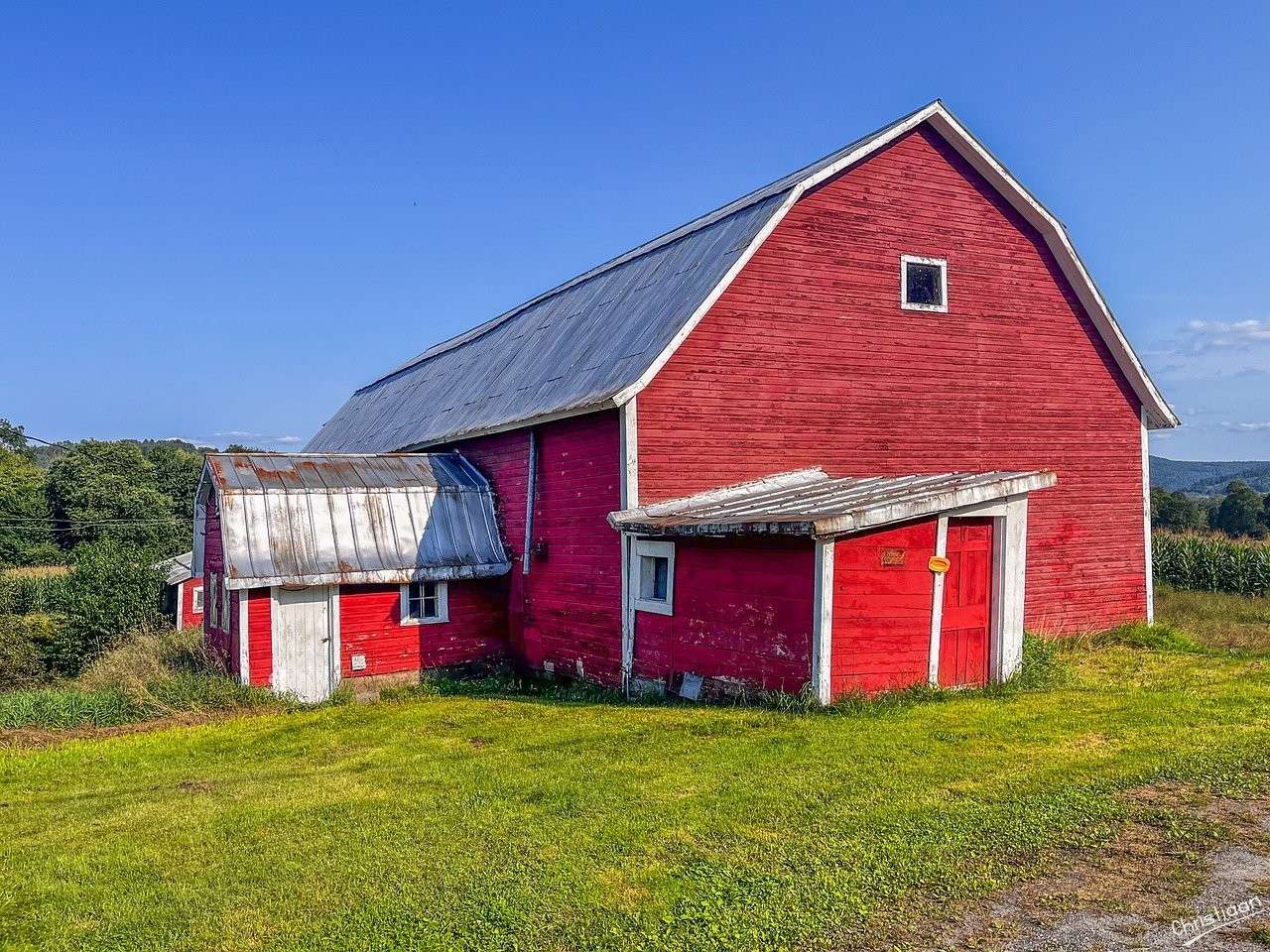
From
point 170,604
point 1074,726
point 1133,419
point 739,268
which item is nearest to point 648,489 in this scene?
point 739,268

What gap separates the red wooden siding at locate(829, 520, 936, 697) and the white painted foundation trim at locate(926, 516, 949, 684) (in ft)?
0.16

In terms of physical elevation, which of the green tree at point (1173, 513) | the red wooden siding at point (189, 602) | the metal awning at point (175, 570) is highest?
the green tree at point (1173, 513)

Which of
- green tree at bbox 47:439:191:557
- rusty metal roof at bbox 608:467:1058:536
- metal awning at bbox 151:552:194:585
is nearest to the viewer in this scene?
rusty metal roof at bbox 608:467:1058:536

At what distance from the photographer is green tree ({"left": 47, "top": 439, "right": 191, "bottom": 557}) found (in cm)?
5525

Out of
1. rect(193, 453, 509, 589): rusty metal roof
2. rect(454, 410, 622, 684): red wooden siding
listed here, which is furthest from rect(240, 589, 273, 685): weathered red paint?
rect(454, 410, 622, 684): red wooden siding

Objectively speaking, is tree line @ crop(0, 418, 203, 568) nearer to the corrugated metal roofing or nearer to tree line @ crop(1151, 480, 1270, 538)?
the corrugated metal roofing

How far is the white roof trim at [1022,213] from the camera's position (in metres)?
14.0

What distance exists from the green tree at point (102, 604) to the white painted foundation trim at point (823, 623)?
68.2ft

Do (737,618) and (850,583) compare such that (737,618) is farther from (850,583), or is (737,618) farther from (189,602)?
(189,602)

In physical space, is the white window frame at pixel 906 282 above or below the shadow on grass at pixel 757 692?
above

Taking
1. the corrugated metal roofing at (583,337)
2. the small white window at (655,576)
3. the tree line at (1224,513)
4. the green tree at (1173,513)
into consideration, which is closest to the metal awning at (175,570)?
the corrugated metal roofing at (583,337)

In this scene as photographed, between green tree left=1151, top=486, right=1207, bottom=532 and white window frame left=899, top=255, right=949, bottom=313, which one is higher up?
white window frame left=899, top=255, right=949, bottom=313

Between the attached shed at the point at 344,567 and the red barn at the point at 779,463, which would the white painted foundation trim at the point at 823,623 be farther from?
the attached shed at the point at 344,567

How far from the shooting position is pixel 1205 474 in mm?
147875
